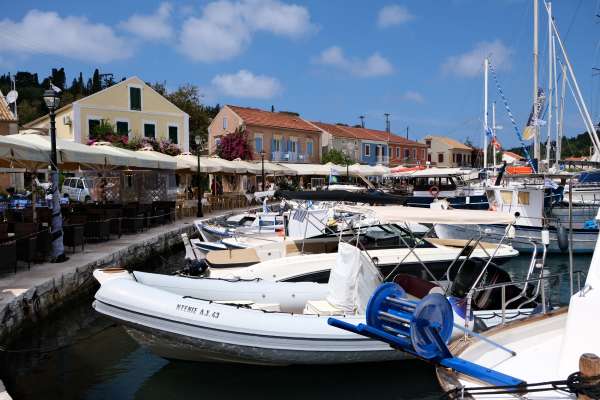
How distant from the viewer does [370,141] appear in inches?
2249

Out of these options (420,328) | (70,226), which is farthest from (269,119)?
(420,328)

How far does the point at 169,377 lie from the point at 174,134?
102 ft

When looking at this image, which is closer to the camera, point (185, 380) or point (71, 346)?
point (185, 380)

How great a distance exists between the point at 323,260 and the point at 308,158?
41012mm

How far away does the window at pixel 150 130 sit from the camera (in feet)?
117

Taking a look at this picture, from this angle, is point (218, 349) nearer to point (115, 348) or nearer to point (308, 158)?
point (115, 348)

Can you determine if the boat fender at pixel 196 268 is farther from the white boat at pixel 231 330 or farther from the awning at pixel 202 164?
the awning at pixel 202 164

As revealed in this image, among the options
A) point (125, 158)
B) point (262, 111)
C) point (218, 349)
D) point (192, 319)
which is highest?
point (262, 111)

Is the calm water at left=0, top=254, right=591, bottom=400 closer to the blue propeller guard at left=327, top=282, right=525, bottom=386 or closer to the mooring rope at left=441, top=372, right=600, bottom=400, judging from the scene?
the blue propeller guard at left=327, top=282, right=525, bottom=386

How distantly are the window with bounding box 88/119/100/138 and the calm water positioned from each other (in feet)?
86.9

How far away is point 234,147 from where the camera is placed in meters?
42.7

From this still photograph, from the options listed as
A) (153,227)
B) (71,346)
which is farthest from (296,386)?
(153,227)

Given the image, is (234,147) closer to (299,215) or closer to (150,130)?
(150,130)

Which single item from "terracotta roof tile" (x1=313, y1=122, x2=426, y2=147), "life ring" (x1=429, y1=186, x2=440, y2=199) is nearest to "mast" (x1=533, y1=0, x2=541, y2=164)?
"life ring" (x1=429, y1=186, x2=440, y2=199)
